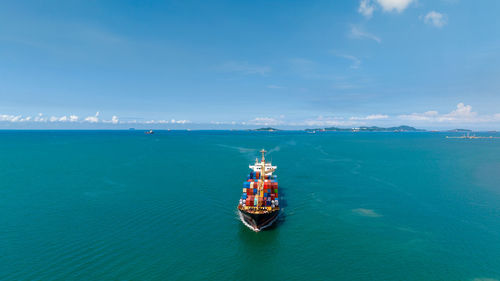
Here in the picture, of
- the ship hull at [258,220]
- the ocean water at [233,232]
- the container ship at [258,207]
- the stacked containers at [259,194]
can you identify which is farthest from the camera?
the stacked containers at [259,194]

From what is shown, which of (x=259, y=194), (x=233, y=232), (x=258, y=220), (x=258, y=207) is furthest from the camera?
(x=259, y=194)

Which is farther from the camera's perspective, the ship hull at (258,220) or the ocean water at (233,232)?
the ship hull at (258,220)

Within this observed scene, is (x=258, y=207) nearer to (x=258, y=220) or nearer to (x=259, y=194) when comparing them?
(x=258, y=220)

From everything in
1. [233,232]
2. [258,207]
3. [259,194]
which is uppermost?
[259,194]

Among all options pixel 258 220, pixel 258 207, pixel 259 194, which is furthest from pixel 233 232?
pixel 259 194

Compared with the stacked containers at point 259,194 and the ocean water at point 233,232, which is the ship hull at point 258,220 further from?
the stacked containers at point 259,194

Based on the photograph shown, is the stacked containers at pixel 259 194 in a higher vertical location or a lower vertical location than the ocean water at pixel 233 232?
higher

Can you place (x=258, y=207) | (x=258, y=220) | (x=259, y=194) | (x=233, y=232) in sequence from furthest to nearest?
(x=259, y=194) < (x=258, y=207) < (x=233, y=232) < (x=258, y=220)

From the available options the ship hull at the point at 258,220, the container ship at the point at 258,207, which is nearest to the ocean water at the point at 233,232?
the ship hull at the point at 258,220

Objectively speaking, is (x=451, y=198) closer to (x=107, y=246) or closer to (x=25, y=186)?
(x=107, y=246)
